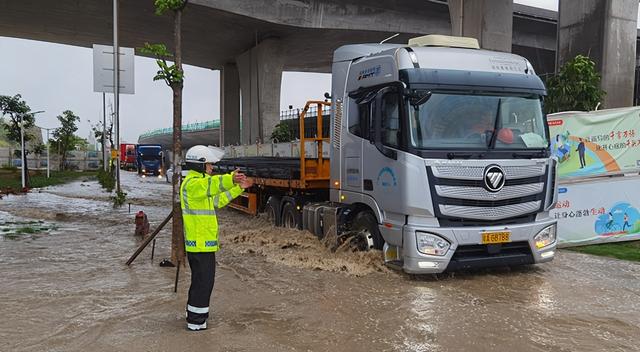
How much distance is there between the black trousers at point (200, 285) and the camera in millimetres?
4914

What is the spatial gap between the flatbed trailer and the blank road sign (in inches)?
219

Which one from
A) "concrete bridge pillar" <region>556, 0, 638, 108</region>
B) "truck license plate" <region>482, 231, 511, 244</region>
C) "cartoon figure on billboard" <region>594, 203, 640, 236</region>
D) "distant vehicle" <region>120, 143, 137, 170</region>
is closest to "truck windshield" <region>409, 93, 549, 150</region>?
"truck license plate" <region>482, 231, 511, 244</region>

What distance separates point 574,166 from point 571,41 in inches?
453

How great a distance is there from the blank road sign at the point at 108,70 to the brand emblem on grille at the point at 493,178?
12.5 meters

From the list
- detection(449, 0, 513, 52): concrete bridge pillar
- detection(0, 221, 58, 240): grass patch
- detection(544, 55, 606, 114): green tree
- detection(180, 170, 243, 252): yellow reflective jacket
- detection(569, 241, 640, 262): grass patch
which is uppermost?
detection(449, 0, 513, 52): concrete bridge pillar

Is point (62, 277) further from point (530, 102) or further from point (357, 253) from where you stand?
point (530, 102)

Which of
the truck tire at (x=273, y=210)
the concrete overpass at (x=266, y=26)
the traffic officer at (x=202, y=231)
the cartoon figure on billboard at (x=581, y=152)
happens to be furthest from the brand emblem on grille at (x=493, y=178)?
the concrete overpass at (x=266, y=26)

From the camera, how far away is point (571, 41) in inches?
752

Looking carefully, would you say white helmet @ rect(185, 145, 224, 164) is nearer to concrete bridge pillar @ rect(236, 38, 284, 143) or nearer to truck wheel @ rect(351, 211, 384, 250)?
truck wheel @ rect(351, 211, 384, 250)

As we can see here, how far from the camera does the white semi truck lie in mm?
6426

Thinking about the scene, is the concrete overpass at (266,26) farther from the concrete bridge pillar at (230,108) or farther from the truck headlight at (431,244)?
the truck headlight at (431,244)

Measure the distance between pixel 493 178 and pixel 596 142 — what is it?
172 inches

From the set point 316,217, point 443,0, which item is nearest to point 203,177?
point 316,217

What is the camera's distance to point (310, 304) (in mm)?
5969
